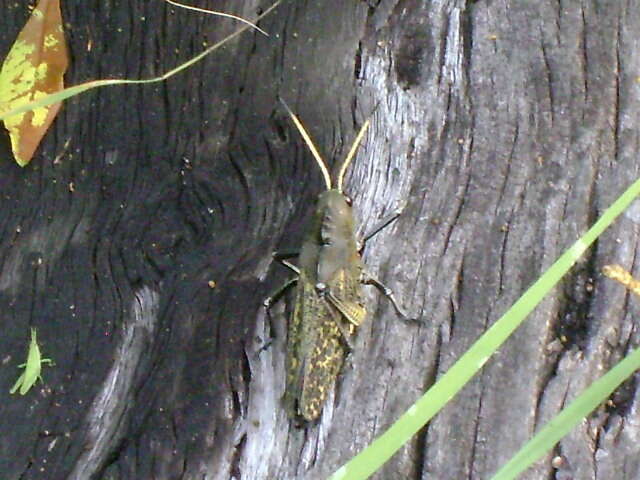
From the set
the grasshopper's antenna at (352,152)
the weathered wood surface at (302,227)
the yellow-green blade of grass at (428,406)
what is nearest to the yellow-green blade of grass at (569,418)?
the yellow-green blade of grass at (428,406)

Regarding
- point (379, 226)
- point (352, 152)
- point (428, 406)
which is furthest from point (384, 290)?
point (428, 406)

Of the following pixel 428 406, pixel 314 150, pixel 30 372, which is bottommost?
pixel 30 372

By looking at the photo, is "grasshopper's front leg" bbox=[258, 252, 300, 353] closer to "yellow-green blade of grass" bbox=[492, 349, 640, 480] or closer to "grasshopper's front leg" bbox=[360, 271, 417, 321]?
"grasshopper's front leg" bbox=[360, 271, 417, 321]

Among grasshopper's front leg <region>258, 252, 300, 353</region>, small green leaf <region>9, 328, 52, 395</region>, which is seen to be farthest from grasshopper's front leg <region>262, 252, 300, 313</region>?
small green leaf <region>9, 328, 52, 395</region>

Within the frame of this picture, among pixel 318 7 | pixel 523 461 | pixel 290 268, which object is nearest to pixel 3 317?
pixel 290 268

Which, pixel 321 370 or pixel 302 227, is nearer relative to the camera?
pixel 321 370

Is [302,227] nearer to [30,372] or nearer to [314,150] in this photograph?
[314,150]

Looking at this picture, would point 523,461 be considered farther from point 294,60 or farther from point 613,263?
point 294,60
